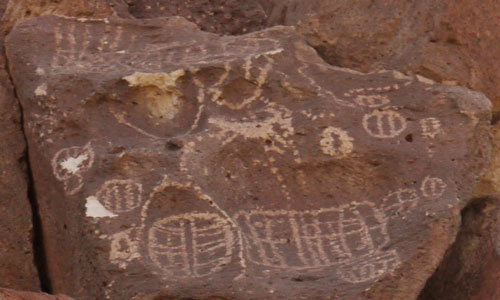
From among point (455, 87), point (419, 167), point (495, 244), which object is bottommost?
point (495, 244)

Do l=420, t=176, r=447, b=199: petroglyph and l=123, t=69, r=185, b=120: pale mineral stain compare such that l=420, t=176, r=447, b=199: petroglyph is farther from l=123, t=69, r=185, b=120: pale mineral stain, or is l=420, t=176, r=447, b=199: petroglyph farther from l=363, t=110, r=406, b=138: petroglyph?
l=123, t=69, r=185, b=120: pale mineral stain

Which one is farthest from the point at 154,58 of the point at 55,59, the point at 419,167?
the point at 419,167

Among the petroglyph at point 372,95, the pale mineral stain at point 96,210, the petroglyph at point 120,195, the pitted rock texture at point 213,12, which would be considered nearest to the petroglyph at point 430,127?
the petroglyph at point 372,95

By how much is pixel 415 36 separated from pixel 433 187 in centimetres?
85

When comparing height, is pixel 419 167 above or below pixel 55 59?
below

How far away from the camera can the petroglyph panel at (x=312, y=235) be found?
13.8 feet

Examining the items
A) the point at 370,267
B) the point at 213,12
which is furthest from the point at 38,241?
the point at 213,12

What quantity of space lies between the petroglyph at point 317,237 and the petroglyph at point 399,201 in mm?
38

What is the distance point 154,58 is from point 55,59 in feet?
1.24

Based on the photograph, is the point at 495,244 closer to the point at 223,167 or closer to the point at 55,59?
the point at 223,167

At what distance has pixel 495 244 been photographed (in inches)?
174

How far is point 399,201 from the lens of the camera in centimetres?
438

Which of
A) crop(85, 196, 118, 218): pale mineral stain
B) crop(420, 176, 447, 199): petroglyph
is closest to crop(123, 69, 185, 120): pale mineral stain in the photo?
crop(85, 196, 118, 218): pale mineral stain

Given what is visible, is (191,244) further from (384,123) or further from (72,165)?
(384,123)
